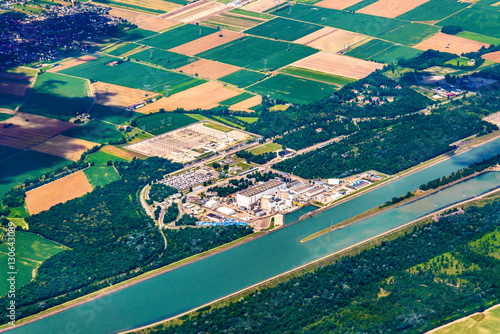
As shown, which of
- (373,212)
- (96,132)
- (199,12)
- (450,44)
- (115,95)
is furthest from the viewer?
(199,12)

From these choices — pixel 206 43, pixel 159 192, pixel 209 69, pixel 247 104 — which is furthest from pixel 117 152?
pixel 206 43

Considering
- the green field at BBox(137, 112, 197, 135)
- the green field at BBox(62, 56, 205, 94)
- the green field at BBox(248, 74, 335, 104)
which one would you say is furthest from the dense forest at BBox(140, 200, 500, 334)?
the green field at BBox(62, 56, 205, 94)

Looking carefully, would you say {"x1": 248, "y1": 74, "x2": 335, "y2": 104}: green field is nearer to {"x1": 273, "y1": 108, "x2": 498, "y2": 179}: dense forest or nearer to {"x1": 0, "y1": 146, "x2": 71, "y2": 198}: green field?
{"x1": 273, "y1": 108, "x2": 498, "y2": 179}: dense forest

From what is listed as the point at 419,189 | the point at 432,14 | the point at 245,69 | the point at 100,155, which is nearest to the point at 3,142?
the point at 100,155

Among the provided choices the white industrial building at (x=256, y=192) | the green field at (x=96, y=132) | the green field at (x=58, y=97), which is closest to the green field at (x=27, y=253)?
the white industrial building at (x=256, y=192)

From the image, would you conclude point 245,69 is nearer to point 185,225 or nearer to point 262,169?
point 262,169

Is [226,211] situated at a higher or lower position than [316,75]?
lower

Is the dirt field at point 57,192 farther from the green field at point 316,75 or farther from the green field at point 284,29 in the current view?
the green field at point 284,29

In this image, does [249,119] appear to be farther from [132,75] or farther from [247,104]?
[132,75]
